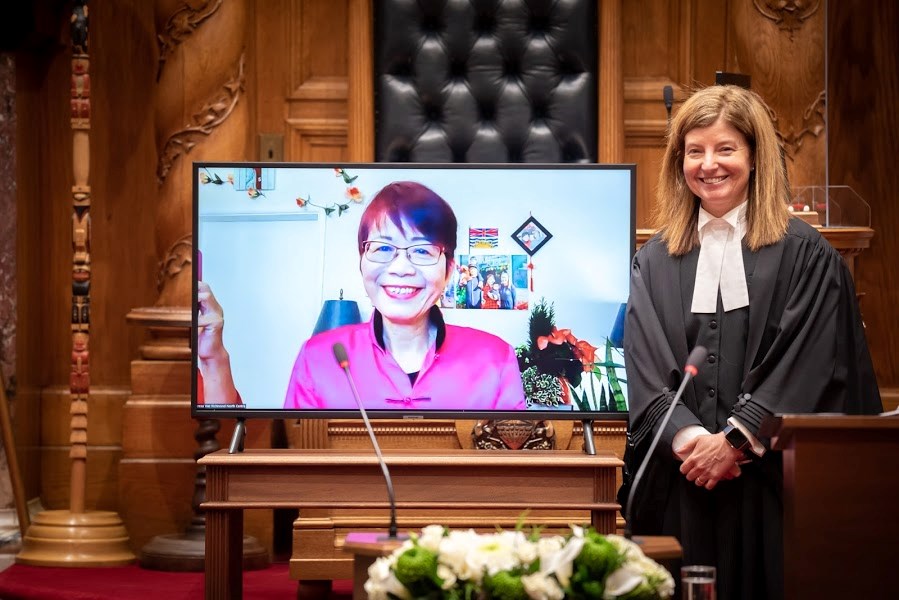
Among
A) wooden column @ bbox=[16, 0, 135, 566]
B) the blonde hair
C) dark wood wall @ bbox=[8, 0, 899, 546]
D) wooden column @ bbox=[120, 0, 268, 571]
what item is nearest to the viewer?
the blonde hair

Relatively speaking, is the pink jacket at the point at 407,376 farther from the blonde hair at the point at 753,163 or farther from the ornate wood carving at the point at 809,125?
the ornate wood carving at the point at 809,125

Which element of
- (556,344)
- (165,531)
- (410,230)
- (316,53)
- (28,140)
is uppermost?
(316,53)

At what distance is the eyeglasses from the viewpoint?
286 centimetres

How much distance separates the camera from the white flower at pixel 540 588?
1494 mm

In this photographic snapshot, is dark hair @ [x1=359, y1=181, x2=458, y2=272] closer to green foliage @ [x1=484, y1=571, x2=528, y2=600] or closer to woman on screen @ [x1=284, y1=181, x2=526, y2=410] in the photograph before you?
woman on screen @ [x1=284, y1=181, x2=526, y2=410]

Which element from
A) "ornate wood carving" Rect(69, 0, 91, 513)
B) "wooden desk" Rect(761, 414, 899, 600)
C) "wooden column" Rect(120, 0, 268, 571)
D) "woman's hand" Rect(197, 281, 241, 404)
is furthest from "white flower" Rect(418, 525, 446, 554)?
"ornate wood carving" Rect(69, 0, 91, 513)

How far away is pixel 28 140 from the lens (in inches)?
165

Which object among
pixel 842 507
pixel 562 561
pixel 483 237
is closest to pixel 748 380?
pixel 842 507

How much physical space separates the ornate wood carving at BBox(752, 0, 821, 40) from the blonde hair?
1.44m

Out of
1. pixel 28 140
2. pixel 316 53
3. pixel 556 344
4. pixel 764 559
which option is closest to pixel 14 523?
pixel 28 140

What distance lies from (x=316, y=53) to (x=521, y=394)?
1802 mm

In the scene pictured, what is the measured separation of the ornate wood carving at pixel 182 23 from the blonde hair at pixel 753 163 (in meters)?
1.83

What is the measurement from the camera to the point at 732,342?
255 cm

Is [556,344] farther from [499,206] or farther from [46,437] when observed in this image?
[46,437]
